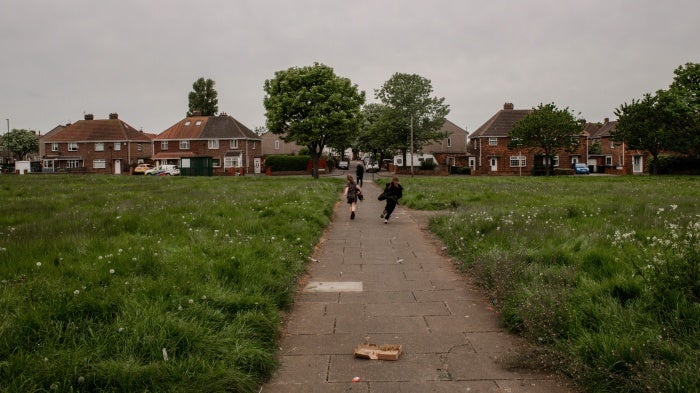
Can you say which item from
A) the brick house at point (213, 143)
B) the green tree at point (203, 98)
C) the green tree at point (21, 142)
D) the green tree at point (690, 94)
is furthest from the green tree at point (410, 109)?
the green tree at point (21, 142)

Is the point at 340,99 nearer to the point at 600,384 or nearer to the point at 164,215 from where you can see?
the point at 164,215

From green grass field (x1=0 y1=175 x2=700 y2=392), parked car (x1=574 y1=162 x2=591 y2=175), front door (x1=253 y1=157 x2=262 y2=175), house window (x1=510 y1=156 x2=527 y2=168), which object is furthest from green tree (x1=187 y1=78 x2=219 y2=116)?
green grass field (x1=0 y1=175 x2=700 y2=392)

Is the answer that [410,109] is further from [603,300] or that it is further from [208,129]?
[603,300]

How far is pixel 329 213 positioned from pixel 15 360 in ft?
44.2

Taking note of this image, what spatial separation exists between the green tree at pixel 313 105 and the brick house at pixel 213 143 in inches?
989

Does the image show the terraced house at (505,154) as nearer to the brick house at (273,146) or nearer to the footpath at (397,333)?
the brick house at (273,146)

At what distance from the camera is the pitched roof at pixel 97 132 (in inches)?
3246

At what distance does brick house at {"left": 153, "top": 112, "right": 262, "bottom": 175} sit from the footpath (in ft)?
221

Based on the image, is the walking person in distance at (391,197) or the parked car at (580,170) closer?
the walking person in distance at (391,197)

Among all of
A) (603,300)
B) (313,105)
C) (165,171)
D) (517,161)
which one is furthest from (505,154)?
(603,300)

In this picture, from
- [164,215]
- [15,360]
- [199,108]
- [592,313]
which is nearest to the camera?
[15,360]

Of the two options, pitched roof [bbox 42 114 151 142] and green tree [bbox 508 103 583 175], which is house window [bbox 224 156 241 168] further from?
green tree [bbox 508 103 583 175]

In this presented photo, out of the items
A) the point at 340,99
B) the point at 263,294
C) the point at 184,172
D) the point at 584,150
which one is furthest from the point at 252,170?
the point at 263,294

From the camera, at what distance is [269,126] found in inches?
1956
